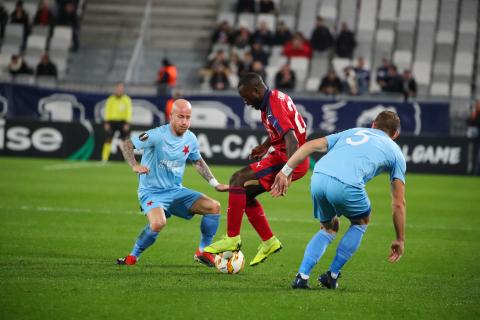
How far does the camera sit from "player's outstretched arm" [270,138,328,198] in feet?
22.8

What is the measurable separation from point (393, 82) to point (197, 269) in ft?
59.2

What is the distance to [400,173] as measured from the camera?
23.1 feet

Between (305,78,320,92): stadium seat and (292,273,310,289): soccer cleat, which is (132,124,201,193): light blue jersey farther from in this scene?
(305,78,320,92): stadium seat

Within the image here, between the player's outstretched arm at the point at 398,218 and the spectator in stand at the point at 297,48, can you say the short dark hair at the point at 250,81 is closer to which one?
the player's outstretched arm at the point at 398,218

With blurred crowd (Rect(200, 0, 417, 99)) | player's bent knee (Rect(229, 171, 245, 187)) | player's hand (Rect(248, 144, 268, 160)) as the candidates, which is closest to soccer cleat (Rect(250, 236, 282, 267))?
player's bent knee (Rect(229, 171, 245, 187))

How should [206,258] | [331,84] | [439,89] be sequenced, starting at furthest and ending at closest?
[439,89], [331,84], [206,258]

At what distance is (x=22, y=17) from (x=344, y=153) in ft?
80.6

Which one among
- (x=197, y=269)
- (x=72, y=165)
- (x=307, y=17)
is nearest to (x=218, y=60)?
(x=307, y=17)

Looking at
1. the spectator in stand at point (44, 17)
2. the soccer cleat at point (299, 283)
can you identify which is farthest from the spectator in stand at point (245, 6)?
the soccer cleat at point (299, 283)

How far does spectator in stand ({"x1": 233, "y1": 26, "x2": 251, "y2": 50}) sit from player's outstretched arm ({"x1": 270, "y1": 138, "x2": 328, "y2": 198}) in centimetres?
2101

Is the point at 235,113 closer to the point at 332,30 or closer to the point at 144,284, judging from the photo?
the point at 332,30

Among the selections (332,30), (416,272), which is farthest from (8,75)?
(416,272)

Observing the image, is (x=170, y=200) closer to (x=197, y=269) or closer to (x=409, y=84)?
(x=197, y=269)

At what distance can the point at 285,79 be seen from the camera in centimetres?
2548
